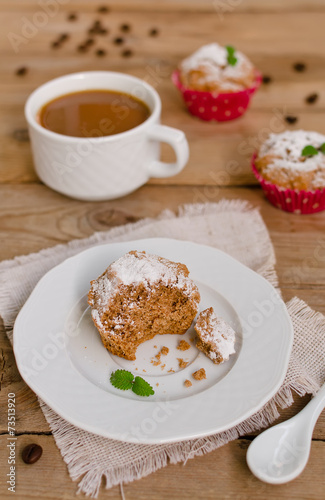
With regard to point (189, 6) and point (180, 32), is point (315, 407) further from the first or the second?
point (189, 6)

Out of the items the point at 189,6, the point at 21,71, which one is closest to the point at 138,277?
the point at 21,71

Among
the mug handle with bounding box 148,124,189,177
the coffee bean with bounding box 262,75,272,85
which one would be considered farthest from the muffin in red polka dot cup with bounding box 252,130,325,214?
the coffee bean with bounding box 262,75,272,85

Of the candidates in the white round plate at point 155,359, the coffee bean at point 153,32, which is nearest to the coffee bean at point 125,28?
the coffee bean at point 153,32

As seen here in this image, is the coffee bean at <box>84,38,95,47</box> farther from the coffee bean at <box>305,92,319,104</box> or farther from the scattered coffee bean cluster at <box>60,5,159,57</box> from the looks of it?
the coffee bean at <box>305,92,319,104</box>

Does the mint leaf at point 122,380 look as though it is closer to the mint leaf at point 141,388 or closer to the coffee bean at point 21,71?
the mint leaf at point 141,388

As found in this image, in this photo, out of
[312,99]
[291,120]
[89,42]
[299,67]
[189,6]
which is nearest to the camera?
[291,120]

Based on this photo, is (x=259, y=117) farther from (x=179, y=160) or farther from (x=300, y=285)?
Result: (x=300, y=285)

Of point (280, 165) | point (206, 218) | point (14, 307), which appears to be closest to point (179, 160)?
point (206, 218)
